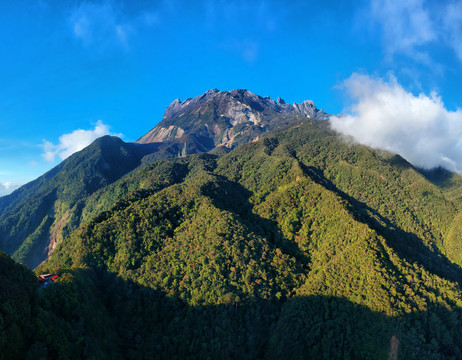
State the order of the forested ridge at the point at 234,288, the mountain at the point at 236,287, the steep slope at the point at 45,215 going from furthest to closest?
the steep slope at the point at 45,215 < the mountain at the point at 236,287 < the forested ridge at the point at 234,288

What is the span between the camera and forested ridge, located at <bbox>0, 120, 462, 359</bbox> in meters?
46.3

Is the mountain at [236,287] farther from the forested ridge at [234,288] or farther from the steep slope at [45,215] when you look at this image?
the steep slope at [45,215]

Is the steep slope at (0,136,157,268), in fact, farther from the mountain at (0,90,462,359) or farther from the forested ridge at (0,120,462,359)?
the forested ridge at (0,120,462,359)

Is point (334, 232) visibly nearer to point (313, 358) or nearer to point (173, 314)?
point (313, 358)

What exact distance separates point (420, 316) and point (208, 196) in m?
68.6

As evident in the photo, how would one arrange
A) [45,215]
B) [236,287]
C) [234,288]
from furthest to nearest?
[45,215] < [236,287] < [234,288]

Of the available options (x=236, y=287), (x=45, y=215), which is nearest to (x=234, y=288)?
(x=236, y=287)

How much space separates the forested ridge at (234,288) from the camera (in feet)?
152

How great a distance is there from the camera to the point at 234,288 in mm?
64312

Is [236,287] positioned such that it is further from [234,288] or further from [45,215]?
[45,215]

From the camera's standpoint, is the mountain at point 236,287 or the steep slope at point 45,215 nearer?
the mountain at point 236,287

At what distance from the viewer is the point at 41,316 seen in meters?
36.5

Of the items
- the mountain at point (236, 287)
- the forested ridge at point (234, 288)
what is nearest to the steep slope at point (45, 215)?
the mountain at point (236, 287)

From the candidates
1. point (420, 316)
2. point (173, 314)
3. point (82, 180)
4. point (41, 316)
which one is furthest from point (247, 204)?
point (82, 180)
